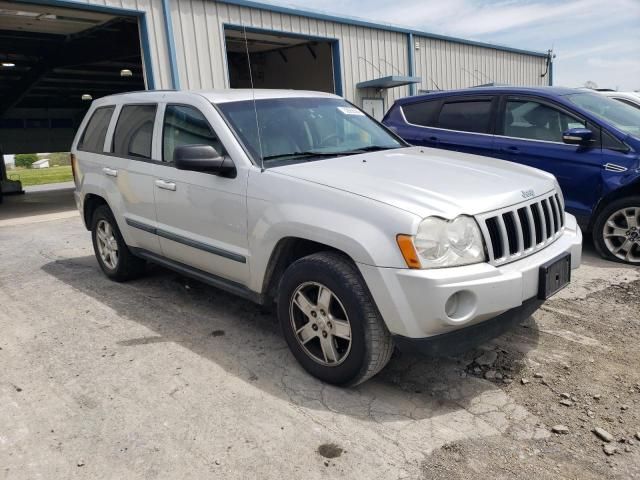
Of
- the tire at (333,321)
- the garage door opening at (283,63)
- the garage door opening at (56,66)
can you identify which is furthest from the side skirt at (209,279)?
the garage door opening at (283,63)

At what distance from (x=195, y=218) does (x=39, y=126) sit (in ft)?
87.4

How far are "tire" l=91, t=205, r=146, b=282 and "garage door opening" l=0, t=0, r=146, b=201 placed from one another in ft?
16.1

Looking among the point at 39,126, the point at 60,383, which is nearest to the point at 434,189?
the point at 60,383

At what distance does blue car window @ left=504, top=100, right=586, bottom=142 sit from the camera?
5.70 meters

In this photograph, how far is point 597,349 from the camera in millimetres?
3494

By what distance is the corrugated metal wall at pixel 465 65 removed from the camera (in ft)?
49.1

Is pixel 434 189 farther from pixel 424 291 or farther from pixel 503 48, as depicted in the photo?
pixel 503 48

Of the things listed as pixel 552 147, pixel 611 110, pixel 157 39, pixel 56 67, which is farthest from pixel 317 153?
pixel 56 67

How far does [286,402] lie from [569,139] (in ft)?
13.2

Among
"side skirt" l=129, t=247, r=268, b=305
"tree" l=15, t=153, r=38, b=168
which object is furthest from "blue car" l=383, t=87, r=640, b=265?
"tree" l=15, t=153, r=38, b=168

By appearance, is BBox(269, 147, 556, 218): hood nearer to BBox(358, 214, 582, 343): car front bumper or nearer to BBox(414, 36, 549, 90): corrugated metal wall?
BBox(358, 214, 582, 343): car front bumper

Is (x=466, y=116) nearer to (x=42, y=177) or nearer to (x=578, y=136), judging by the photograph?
(x=578, y=136)

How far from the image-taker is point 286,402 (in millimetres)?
2992

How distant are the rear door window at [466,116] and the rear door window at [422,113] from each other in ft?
0.33
